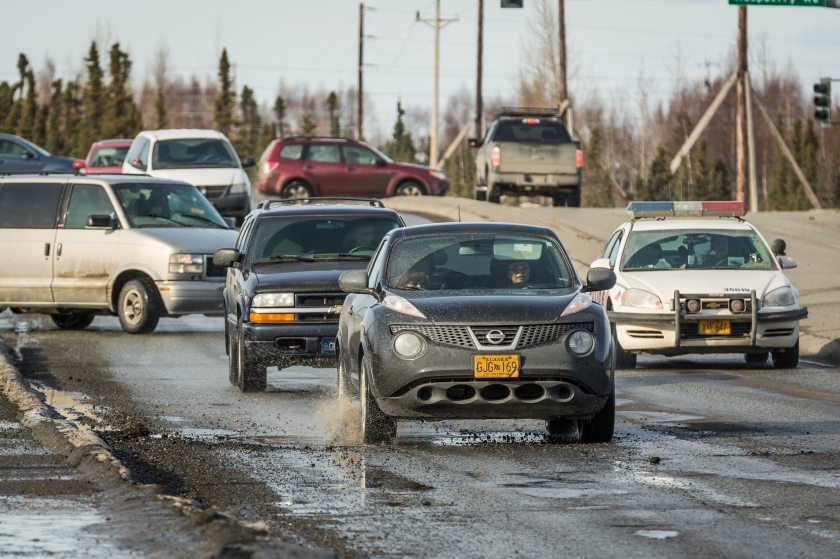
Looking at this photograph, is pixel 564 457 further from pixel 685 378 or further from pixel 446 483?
pixel 685 378

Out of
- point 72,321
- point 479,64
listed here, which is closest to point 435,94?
point 479,64

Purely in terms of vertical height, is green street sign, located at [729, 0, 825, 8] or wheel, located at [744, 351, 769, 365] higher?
green street sign, located at [729, 0, 825, 8]

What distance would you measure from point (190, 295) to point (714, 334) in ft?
22.8

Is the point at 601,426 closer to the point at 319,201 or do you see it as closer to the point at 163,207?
the point at 319,201

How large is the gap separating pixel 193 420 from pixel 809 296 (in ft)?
49.9

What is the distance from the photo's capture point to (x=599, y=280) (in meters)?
12.4

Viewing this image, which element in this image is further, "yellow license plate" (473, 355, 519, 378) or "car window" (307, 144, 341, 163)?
"car window" (307, 144, 341, 163)

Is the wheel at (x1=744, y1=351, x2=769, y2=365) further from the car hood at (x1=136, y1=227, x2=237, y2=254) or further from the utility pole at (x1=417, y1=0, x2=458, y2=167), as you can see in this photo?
the utility pole at (x1=417, y1=0, x2=458, y2=167)

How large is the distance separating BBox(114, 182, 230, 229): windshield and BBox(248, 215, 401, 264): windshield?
20.8 feet

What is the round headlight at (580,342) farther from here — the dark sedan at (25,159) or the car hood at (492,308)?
the dark sedan at (25,159)

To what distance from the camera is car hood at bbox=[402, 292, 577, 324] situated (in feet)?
37.3

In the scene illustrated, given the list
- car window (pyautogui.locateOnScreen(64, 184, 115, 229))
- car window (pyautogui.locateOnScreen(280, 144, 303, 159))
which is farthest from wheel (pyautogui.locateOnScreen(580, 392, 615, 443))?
car window (pyautogui.locateOnScreen(280, 144, 303, 159))

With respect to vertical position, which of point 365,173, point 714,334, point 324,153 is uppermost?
point 324,153

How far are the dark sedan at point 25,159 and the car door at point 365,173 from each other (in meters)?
6.49
